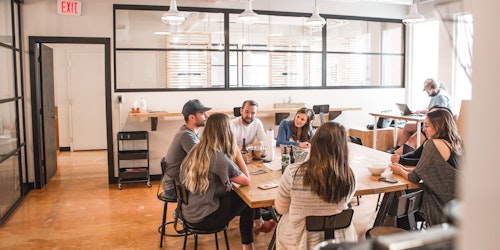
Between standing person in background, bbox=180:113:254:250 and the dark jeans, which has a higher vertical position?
standing person in background, bbox=180:113:254:250

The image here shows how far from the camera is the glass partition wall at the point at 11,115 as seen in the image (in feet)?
15.2

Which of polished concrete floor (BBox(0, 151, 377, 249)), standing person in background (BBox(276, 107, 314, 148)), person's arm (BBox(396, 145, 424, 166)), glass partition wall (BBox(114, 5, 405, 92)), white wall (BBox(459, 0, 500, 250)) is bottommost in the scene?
polished concrete floor (BBox(0, 151, 377, 249))

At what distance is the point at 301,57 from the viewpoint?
7047 mm

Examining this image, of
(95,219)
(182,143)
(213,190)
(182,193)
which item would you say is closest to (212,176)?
(213,190)

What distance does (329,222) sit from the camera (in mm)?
2387

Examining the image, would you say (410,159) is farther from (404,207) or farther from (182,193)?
(182,193)

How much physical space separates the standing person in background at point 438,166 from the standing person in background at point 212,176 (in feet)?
3.80

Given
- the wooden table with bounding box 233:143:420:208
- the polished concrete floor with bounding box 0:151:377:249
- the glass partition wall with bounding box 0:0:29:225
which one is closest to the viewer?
the wooden table with bounding box 233:143:420:208

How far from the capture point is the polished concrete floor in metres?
3.86

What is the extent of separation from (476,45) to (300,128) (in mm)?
4032

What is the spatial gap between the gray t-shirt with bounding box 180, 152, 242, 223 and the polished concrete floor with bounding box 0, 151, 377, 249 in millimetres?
788

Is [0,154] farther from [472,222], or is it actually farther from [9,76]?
[472,222]

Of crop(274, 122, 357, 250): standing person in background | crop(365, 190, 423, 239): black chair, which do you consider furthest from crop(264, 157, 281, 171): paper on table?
crop(274, 122, 357, 250): standing person in background

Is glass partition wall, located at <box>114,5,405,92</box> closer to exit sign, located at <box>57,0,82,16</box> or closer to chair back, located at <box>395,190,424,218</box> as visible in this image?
exit sign, located at <box>57,0,82,16</box>
